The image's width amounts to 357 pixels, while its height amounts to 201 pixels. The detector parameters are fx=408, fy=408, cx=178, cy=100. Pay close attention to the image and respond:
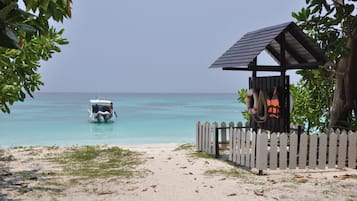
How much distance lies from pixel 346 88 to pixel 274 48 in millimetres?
2673

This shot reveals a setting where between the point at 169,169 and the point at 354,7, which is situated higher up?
the point at 354,7

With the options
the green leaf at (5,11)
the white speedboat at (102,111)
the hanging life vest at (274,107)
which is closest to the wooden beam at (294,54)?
the hanging life vest at (274,107)

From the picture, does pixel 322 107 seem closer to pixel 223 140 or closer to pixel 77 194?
pixel 223 140

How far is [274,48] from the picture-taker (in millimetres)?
13344

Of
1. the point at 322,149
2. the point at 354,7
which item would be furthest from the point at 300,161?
the point at 354,7

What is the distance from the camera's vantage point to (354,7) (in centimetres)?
1238

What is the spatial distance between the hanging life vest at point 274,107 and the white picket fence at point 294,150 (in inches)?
25.8

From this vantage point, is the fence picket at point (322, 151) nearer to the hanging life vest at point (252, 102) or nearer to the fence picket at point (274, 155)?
the fence picket at point (274, 155)

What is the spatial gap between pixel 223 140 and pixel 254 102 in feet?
7.99

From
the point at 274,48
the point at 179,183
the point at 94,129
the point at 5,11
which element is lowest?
the point at 94,129

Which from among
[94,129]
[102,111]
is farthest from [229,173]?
[102,111]

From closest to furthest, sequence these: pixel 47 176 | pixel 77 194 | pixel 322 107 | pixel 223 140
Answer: pixel 77 194, pixel 47 176, pixel 223 140, pixel 322 107

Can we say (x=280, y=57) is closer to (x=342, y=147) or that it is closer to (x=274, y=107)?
(x=274, y=107)

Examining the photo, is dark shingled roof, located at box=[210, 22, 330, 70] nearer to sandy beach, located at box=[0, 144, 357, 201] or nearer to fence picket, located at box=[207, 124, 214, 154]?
fence picket, located at box=[207, 124, 214, 154]
